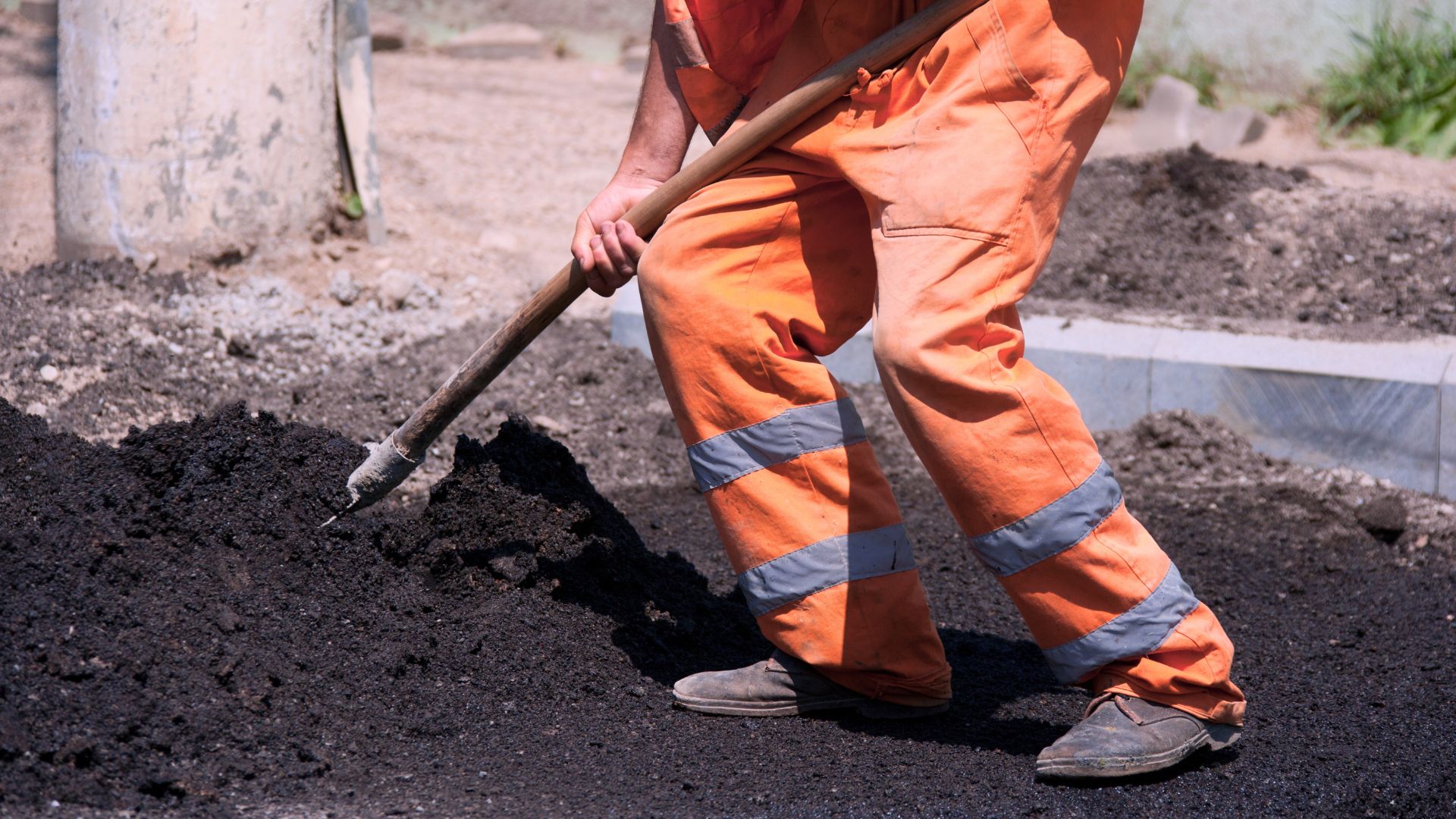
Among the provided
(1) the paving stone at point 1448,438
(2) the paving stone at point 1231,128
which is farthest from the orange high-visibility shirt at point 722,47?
(2) the paving stone at point 1231,128

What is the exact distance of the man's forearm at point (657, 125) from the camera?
2668 millimetres

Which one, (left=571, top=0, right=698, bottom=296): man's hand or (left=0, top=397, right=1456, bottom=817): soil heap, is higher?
(left=571, top=0, right=698, bottom=296): man's hand

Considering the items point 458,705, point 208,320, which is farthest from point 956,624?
point 208,320

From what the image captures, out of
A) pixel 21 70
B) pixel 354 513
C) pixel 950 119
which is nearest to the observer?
pixel 950 119

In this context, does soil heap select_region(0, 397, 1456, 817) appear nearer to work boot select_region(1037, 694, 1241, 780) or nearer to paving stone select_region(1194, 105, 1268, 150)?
work boot select_region(1037, 694, 1241, 780)

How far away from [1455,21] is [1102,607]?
581 centimetres

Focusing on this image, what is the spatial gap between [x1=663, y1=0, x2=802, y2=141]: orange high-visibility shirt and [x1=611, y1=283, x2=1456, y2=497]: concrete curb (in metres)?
1.96

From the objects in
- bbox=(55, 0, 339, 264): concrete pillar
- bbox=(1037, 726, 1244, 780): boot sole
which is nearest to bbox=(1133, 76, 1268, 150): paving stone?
bbox=(55, 0, 339, 264): concrete pillar

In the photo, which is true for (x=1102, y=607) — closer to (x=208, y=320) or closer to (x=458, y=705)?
(x=458, y=705)

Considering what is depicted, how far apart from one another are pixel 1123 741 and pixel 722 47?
1491 millimetres

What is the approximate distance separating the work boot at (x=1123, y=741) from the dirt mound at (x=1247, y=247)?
2.71 meters

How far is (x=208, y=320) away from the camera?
4484 millimetres


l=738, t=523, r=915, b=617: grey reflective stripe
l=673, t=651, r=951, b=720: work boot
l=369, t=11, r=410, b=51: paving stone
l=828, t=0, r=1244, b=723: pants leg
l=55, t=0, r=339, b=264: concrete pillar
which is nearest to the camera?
l=828, t=0, r=1244, b=723: pants leg

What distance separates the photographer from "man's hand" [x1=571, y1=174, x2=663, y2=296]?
2580 millimetres
